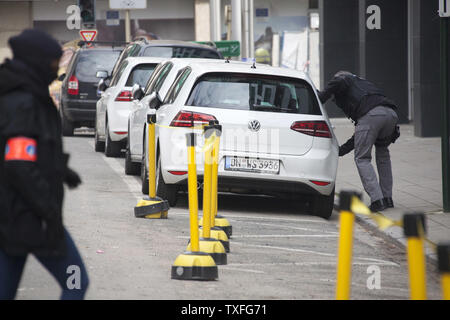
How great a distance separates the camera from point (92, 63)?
23031 millimetres

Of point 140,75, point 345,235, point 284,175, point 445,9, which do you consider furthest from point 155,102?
point 345,235

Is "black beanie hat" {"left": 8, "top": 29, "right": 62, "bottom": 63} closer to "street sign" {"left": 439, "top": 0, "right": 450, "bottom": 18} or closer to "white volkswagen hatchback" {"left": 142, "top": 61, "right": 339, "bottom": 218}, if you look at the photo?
"white volkswagen hatchback" {"left": 142, "top": 61, "right": 339, "bottom": 218}

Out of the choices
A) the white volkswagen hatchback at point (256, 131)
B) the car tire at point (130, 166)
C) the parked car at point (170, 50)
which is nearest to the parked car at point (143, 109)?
the car tire at point (130, 166)

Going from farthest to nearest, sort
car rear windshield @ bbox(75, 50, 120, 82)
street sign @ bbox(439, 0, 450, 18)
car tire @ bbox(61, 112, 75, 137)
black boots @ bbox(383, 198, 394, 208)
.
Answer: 1. car tire @ bbox(61, 112, 75, 137)
2. car rear windshield @ bbox(75, 50, 120, 82)
3. black boots @ bbox(383, 198, 394, 208)
4. street sign @ bbox(439, 0, 450, 18)

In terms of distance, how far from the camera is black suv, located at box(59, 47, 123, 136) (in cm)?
2241

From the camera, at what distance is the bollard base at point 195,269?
7.58 meters

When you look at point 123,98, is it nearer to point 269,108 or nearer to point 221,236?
point 269,108

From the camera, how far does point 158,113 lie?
12.2 metres

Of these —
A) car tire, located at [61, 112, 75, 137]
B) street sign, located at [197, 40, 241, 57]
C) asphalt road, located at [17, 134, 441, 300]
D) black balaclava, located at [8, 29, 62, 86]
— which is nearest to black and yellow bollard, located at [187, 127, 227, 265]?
asphalt road, located at [17, 134, 441, 300]

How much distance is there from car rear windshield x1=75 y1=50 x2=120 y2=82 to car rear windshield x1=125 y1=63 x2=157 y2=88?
5.68 metres
